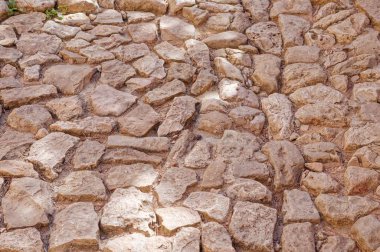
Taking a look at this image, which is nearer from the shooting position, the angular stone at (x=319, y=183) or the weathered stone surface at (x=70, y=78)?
the angular stone at (x=319, y=183)

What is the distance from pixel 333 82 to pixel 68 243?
1.66m

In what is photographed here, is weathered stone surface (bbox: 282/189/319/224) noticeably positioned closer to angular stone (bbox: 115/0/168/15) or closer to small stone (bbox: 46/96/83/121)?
small stone (bbox: 46/96/83/121)

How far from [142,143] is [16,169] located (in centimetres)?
61

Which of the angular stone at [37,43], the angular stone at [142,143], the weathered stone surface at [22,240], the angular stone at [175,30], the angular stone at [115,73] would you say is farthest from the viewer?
the angular stone at [175,30]

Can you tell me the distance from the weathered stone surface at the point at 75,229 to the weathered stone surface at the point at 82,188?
0.04 m

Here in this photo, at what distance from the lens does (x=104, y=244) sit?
6.73ft

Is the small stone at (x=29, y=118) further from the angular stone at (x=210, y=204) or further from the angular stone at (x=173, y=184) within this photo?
the angular stone at (x=210, y=204)

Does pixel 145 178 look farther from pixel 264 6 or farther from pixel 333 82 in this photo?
pixel 264 6

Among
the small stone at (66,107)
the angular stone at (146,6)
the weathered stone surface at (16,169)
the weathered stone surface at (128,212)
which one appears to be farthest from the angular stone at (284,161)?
the angular stone at (146,6)

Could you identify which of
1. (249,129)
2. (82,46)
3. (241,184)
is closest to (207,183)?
(241,184)

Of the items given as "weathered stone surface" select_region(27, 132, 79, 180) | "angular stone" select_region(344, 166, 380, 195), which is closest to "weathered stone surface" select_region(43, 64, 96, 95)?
"weathered stone surface" select_region(27, 132, 79, 180)

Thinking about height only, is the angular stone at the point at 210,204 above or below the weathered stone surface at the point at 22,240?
below

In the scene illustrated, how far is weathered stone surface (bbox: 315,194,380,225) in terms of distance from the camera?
2123 millimetres

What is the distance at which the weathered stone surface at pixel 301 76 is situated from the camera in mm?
2848
